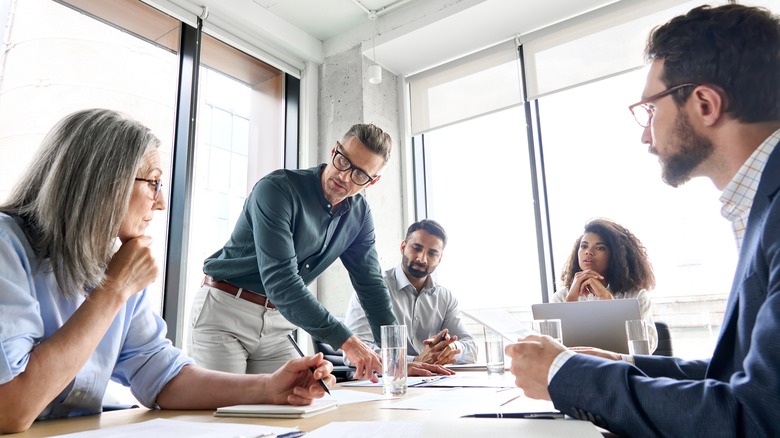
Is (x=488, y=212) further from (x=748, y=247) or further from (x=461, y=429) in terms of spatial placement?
(x=461, y=429)

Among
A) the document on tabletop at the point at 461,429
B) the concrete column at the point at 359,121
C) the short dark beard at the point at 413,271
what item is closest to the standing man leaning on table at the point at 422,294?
the short dark beard at the point at 413,271

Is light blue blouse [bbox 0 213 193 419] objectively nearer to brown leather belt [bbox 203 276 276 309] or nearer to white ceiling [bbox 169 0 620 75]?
brown leather belt [bbox 203 276 276 309]

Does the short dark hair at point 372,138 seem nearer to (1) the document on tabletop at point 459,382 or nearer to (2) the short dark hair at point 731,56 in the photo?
(1) the document on tabletop at point 459,382

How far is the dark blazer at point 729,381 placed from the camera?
1.94 ft

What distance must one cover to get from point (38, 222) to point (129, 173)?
0.61ft

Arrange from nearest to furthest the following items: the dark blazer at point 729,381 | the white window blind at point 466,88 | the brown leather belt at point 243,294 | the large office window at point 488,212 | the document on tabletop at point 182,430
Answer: the dark blazer at point 729,381
the document on tabletop at point 182,430
the brown leather belt at point 243,294
the large office window at point 488,212
the white window blind at point 466,88

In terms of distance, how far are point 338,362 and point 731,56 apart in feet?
5.25

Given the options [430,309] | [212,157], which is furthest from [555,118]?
[212,157]

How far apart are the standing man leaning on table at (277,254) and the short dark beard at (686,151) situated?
115 centimetres

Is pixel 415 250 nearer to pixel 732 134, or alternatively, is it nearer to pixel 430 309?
pixel 430 309

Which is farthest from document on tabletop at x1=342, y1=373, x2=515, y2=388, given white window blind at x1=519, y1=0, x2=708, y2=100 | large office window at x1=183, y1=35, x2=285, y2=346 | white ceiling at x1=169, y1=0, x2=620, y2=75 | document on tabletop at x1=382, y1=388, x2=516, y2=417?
white ceiling at x1=169, y1=0, x2=620, y2=75

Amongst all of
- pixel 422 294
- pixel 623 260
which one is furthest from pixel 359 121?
pixel 623 260

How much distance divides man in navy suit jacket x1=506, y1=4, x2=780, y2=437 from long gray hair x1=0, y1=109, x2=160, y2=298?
0.81 metres

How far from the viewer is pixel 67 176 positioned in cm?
99
